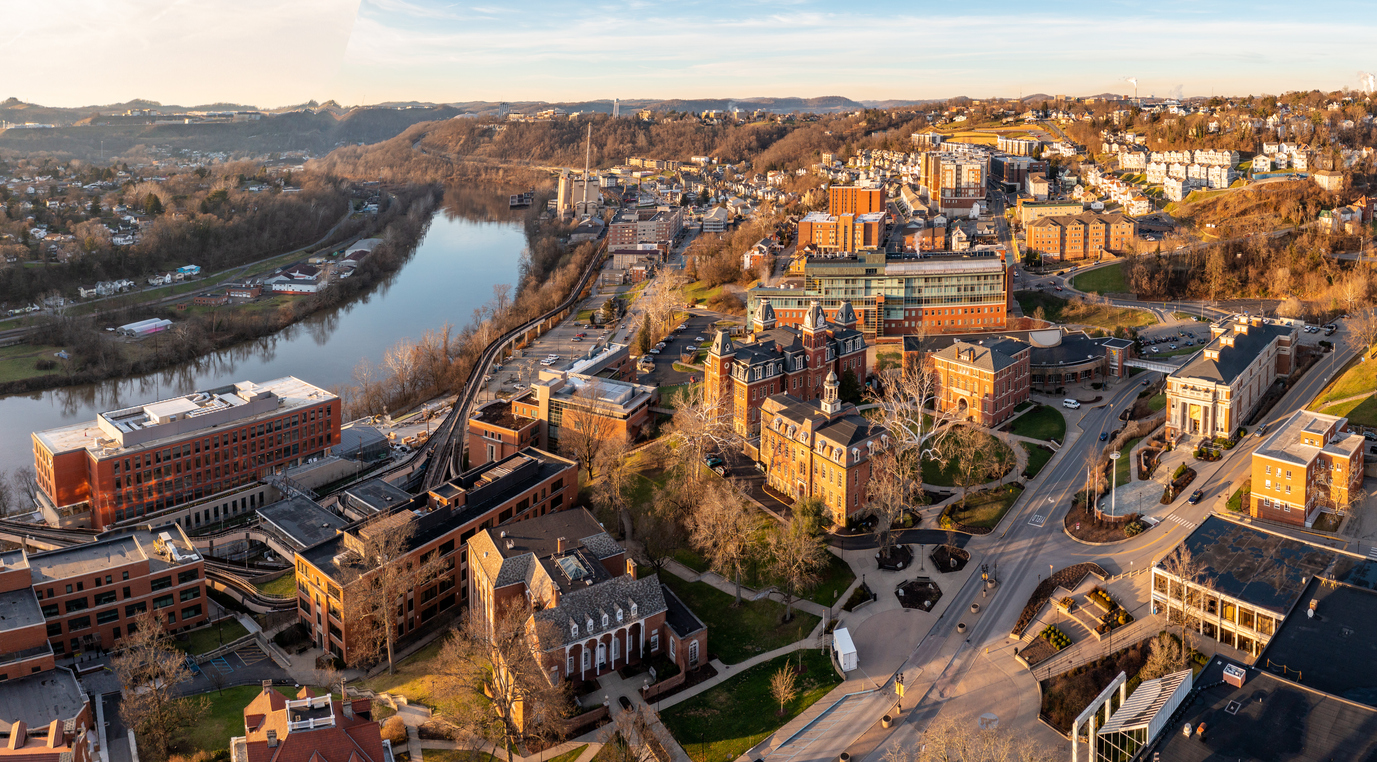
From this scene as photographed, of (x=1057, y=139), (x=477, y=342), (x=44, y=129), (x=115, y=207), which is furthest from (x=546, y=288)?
(x=44, y=129)

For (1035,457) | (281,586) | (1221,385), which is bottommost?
(281,586)

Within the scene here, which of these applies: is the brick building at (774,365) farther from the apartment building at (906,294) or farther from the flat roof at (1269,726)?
the flat roof at (1269,726)

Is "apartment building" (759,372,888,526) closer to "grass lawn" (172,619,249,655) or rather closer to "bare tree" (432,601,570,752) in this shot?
"bare tree" (432,601,570,752)

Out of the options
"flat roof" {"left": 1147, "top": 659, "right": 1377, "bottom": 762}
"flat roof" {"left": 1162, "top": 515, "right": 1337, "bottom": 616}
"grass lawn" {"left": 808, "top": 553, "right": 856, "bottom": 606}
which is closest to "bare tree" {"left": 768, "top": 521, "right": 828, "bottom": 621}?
"grass lawn" {"left": 808, "top": 553, "right": 856, "bottom": 606}

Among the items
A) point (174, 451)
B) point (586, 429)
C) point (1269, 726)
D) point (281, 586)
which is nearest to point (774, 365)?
point (586, 429)

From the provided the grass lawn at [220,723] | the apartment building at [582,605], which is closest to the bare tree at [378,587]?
the apartment building at [582,605]

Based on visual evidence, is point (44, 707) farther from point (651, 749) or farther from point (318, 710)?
point (651, 749)

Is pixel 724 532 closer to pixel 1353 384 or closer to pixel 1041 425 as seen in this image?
pixel 1041 425
